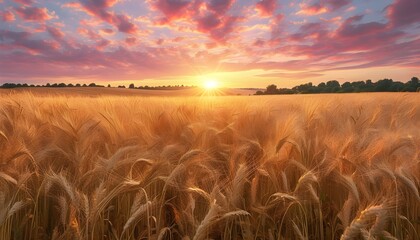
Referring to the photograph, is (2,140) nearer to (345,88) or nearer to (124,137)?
(124,137)

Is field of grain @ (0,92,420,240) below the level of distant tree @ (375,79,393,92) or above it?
above

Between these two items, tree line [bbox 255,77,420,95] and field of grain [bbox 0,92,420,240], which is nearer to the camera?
field of grain [bbox 0,92,420,240]

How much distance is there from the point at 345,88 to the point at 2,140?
42.7 meters

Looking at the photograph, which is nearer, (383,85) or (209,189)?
(209,189)

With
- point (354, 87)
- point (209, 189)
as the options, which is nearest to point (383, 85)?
point (354, 87)

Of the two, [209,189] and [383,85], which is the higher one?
[209,189]

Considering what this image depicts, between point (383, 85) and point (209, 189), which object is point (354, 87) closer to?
point (383, 85)

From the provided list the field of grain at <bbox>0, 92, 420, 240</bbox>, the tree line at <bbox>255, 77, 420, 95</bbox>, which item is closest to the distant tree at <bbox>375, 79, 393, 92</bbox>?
the tree line at <bbox>255, 77, 420, 95</bbox>

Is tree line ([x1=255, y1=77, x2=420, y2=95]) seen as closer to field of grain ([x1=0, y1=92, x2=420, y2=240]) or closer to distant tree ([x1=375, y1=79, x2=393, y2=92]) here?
distant tree ([x1=375, y1=79, x2=393, y2=92])

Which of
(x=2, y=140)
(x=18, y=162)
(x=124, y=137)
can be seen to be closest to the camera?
(x=18, y=162)

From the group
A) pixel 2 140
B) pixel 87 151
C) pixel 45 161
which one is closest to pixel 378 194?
pixel 87 151

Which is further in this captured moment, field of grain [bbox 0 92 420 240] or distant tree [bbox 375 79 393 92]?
distant tree [bbox 375 79 393 92]

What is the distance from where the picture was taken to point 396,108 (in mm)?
5230

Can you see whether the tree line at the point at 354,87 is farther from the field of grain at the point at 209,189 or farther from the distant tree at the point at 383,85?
the field of grain at the point at 209,189
